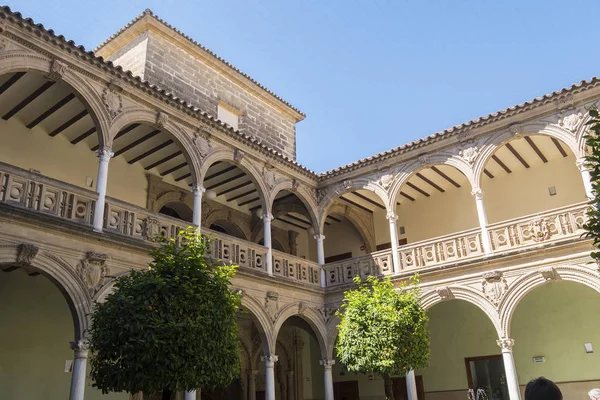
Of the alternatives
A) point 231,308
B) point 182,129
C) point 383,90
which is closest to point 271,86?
point 383,90

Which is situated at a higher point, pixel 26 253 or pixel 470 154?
pixel 470 154

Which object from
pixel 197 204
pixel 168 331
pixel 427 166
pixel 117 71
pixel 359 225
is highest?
pixel 117 71

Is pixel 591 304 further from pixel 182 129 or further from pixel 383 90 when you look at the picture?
pixel 182 129

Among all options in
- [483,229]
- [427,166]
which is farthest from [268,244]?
[483,229]

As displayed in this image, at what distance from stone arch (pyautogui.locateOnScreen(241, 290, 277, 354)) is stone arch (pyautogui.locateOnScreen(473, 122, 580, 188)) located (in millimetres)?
5383

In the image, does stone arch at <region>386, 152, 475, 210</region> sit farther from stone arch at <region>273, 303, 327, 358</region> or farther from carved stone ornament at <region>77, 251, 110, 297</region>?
carved stone ornament at <region>77, 251, 110, 297</region>

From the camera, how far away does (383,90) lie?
15.0m

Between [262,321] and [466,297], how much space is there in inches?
171

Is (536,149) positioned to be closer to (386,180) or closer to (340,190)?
(386,180)

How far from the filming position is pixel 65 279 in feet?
27.2

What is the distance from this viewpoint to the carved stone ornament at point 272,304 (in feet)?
39.2

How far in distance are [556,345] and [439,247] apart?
3.66 meters

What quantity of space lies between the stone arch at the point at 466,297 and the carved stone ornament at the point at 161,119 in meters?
6.60

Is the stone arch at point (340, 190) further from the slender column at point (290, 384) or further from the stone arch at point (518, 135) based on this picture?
the slender column at point (290, 384)
